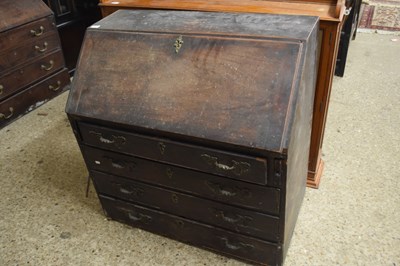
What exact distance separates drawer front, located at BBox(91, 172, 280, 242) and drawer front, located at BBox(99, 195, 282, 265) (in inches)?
1.5

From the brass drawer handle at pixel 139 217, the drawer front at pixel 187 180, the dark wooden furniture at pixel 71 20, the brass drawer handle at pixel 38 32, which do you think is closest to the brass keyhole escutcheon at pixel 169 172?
the drawer front at pixel 187 180

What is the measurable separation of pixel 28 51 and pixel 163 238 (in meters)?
1.78

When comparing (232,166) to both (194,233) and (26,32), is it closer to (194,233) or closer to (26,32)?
(194,233)

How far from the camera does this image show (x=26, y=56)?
8.77 ft

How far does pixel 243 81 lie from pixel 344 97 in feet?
5.94

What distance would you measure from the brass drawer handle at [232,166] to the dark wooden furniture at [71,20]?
2.30m

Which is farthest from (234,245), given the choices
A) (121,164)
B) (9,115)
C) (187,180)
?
(9,115)

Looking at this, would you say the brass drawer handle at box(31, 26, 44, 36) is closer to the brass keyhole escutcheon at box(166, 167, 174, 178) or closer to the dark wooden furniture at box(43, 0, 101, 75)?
the dark wooden furniture at box(43, 0, 101, 75)

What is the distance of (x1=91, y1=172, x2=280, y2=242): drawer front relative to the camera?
4.59 feet

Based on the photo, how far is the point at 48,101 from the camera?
2.97 meters

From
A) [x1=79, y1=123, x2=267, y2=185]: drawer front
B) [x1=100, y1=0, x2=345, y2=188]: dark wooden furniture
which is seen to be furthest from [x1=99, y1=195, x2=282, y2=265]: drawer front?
[x1=100, y1=0, x2=345, y2=188]: dark wooden furniture

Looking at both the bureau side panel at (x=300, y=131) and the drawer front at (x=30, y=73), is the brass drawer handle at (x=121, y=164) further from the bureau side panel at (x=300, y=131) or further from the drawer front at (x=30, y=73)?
the drawer front at (x=30, y=73)

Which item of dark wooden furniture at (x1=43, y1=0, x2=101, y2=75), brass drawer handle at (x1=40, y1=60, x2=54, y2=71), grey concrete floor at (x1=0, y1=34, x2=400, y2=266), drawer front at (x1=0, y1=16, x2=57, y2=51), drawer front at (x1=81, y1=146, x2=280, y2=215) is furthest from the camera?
dark wooden furniture at (x1=43, y1=0, x2=101, y2=75)

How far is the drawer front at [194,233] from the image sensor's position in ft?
4.89
